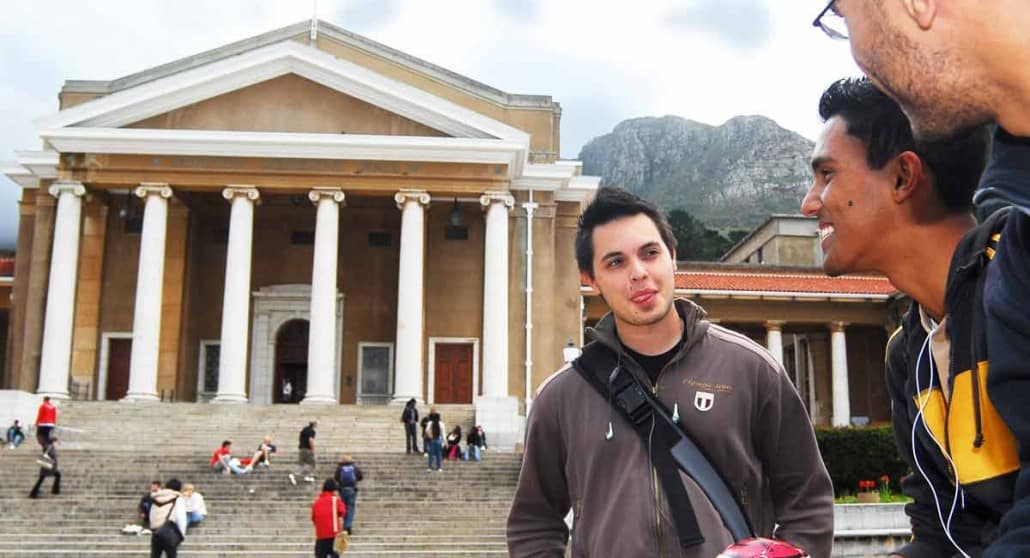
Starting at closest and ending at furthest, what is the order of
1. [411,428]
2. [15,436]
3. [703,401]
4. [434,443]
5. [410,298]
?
[703,401] → [434,443] → [411,428] → [15,436] → [410,298]

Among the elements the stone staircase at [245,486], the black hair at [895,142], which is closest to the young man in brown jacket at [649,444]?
the black hair at [895,142]

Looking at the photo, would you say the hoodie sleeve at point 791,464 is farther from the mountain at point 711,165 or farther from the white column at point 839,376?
the mountain at point 711,165

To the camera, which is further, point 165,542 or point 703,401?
point 165,542

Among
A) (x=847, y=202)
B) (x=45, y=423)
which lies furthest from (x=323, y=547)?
(x=847, y=202)

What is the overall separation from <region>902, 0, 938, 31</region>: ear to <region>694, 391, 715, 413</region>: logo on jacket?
1.70 metres

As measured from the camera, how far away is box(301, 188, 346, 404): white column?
2780cm

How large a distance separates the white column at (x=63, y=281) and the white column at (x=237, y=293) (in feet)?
14.3

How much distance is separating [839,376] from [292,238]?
20711mm

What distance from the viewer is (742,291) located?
119 ft

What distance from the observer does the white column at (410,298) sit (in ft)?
91.9

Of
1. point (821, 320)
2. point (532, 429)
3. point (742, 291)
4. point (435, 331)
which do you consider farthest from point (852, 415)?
point (532, 429)

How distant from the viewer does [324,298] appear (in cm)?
2838

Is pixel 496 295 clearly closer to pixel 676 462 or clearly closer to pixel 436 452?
pixel 436 452

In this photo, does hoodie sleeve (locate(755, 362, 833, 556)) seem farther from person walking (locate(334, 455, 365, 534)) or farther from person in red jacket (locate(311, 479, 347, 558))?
person walking (locate(334, 455, 365, 534))
